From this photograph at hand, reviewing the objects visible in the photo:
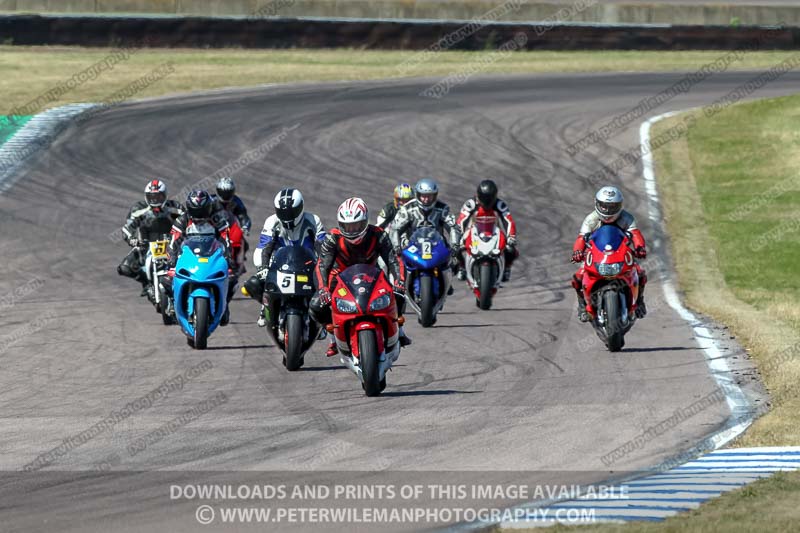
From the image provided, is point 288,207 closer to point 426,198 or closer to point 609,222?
point 609,222

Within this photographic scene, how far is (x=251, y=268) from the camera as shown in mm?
23359

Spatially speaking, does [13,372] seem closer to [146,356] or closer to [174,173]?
[146,356]

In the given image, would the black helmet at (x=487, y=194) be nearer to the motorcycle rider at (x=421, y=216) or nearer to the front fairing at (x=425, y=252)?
the motorcycle rider at (x=421, y=216)

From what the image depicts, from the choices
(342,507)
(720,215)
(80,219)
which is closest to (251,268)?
(80,219)

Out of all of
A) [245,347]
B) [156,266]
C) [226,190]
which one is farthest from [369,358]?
[226,190]

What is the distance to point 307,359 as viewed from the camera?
15.6 m

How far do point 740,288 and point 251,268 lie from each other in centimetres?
803

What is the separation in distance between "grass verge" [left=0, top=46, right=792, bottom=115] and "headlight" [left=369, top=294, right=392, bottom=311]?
22099mm

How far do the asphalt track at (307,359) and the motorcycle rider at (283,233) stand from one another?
0.88 metres

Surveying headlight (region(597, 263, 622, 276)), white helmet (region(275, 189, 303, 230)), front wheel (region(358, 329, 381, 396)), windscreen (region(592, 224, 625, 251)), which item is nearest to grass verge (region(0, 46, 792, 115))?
white helmet (region(275, 189, 303, 230))

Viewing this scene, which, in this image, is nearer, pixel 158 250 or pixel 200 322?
pixel 200 322

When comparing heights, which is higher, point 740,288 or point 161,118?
point 161,118

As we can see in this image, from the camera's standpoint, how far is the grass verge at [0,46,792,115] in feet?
118

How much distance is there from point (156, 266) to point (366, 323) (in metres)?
6.38
